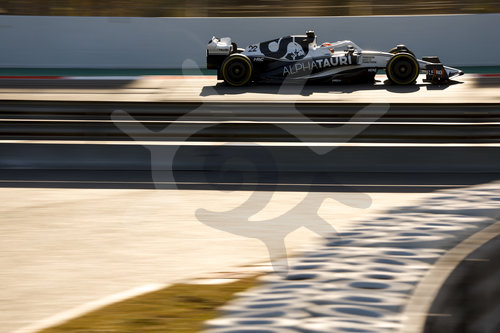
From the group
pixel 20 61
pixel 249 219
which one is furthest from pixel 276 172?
pixel 20 61

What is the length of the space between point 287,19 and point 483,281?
1840 cm

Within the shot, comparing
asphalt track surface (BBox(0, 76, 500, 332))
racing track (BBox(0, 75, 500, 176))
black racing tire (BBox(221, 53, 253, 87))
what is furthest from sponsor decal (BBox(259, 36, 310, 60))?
racing track (BBox(0, 75, 500, 176))

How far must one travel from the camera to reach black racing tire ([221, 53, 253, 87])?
1598cm

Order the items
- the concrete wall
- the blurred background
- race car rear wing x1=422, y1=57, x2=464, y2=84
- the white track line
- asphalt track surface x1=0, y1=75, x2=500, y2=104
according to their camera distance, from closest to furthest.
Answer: the white track line → asphalt track surface x1=0, y1=75, x2=500, y2=104 → race car rear wing x1=422, y1=57, x2=464, y2=84 → the concrete wall → the blurred background

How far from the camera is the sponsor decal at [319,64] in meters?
15.6

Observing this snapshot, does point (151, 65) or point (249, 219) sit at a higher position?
point (151, 65)

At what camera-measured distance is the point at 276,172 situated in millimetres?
7965

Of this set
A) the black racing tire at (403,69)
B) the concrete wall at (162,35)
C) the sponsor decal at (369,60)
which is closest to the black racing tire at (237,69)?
the sponsor decal at (369,60)

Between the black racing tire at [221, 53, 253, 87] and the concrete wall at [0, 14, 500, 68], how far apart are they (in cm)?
395

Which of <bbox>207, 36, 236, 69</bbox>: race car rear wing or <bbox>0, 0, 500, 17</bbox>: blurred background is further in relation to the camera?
<bbox>0, 0, 500, 17</bbox>: blurred background

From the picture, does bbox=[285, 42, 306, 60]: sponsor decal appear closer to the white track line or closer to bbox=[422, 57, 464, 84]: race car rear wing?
bbox=[422, 57, 464, 84]: race car rear wing

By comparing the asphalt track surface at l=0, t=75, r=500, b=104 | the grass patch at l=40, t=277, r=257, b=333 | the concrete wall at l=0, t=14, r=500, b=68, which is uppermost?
the concrete wall at l=0, t=14, r=500, b=68

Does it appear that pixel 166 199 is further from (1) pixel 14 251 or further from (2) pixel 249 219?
(1) pixel 14 251

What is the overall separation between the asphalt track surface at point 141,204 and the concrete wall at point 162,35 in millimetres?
8856
